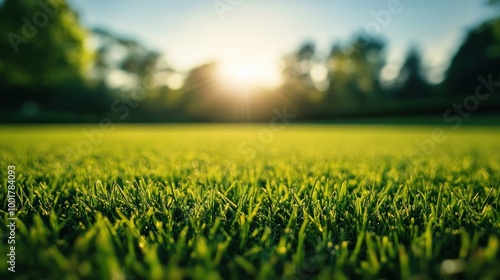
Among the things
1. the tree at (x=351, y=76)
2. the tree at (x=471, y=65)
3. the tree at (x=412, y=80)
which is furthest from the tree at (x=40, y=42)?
the tree at (x=412, y=80)

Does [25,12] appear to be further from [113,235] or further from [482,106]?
[482,106]

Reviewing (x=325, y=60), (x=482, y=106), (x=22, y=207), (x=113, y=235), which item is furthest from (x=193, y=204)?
(x=325, y=60)

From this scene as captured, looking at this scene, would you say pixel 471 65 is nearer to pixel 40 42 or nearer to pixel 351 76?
pixel 351 76

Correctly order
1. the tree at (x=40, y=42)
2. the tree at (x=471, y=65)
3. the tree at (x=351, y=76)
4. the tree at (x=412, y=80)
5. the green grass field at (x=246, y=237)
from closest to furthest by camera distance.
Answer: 1. the green grass field at (x=246, y=237)
2. the tree at (x=40, y=42)
3. the tree at (x=471, y=65)
4. the tree at (x=351, y=76)
5. the tree at (x=412, y=80)

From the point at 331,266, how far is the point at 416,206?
66cm

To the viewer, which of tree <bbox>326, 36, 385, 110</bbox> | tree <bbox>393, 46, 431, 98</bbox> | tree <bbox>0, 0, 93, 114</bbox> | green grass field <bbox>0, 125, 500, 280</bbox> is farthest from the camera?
tree <bbox>393, 46, 431, 98</bbox>

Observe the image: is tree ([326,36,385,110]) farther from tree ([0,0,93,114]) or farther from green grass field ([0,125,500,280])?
green grass field ([0,125,500,280])

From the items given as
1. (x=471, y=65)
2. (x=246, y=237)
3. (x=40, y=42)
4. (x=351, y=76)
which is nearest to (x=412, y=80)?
(x=471, y=65)

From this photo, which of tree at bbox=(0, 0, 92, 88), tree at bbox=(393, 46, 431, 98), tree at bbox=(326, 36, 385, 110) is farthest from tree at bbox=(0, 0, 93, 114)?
tree at bbox=(393, 46, 431, 98)

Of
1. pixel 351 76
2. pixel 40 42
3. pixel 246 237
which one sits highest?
pixel 351 76

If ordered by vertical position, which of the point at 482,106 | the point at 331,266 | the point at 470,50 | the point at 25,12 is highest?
the point at 470,50

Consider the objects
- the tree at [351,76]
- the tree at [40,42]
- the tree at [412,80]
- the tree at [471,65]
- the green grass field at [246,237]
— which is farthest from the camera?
the tree at [412,80]

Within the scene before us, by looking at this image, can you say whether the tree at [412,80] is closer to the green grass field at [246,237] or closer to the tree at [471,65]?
the tree at [471,65]

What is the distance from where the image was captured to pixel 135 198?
124 cm
